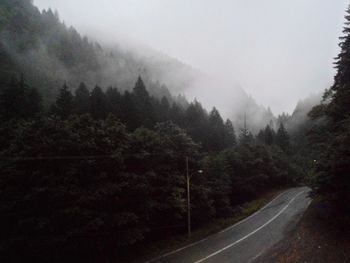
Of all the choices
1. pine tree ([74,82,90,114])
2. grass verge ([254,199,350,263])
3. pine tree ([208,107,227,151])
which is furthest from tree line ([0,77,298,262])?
pine tree ([208,107,227,151])

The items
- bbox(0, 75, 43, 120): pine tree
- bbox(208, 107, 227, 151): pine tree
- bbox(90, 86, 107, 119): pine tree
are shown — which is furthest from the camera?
bbox(208, 107, 227, 151): pine tree

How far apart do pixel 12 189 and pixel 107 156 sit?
5.92m

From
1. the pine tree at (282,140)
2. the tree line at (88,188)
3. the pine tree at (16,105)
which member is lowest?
the tree line at (88,188)

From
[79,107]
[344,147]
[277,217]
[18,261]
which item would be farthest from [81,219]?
[79,107]

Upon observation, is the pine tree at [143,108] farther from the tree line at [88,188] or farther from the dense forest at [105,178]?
the tree line at [88,188]

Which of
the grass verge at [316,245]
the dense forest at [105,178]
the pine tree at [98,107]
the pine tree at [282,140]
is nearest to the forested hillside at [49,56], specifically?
the pine tree at [98,107]

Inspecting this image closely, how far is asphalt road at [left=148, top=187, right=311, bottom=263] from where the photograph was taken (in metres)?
21.1

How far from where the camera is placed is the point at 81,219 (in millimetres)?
19094

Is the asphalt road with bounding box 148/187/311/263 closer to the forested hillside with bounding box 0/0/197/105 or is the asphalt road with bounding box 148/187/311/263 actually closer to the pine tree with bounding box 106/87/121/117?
the pine tree with bounding box 106/87/121/117

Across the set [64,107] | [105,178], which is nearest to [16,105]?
[64,107]

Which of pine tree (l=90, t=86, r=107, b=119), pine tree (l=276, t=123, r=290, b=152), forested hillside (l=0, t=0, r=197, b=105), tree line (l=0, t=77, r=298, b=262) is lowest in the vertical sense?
tree line (l=0, t=77, r=298, b=262)

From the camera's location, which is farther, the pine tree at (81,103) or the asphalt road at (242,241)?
the pine tree at (81,103)

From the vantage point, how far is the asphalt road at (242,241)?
69.3 ft

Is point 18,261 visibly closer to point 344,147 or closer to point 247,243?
point 247,243
